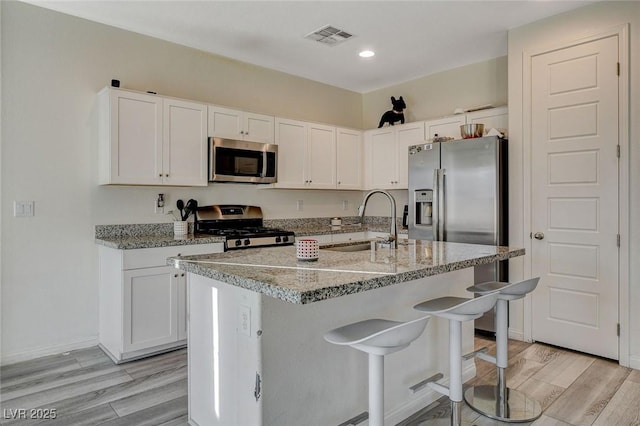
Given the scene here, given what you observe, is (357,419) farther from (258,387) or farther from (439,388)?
(258,387)

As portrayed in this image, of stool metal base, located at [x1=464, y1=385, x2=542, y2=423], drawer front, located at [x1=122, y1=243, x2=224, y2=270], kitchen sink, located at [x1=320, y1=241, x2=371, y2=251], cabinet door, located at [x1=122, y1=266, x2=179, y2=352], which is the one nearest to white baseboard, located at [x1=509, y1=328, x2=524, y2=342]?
stool metal base, located at [x1=464, y1=385, x2=542, y2=423]

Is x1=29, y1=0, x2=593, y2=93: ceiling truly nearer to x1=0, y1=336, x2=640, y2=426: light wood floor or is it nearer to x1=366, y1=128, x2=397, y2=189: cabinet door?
x1=366, y1=128, x2=397, y2=189: cabinet door

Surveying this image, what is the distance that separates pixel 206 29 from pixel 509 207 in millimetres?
3109

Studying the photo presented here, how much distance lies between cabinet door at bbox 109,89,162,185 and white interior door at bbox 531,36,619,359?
3200mm

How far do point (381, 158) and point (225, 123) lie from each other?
79.9 inches

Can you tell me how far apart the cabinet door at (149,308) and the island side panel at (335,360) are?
179 cm

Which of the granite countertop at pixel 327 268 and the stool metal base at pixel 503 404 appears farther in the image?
the stool metal base at pixel 503 404

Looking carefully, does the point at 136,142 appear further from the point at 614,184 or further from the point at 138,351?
the point at 614,184

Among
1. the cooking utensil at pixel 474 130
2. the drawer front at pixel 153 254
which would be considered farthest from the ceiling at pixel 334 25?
the drawer front at pixel 153 254

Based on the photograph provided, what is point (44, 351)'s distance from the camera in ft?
10.1

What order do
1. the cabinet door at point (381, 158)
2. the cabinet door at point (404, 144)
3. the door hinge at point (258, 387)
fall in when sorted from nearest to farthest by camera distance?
the door hinge at point (258, 387), the cabinet door at point (404, 144), the cabinet door at point (381, 158)

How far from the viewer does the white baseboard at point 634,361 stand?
9.30 feet

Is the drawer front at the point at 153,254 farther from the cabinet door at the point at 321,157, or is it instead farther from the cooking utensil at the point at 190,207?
the cabinet door at the point at 321,157

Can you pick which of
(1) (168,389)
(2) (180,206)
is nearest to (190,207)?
(2) (180,206)
